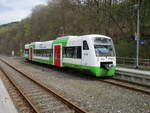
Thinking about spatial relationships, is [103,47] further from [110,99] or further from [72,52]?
[110,99]

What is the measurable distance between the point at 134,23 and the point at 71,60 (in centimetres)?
1312

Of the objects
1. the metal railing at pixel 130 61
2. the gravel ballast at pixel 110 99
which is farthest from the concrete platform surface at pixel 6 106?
the metal railing at pixel 130 61

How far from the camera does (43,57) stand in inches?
878

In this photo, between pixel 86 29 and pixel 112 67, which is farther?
pixel 86 29

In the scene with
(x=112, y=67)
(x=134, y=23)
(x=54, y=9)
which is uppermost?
(x=54, y=9)

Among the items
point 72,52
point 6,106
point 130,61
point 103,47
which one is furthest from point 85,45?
point 130,61

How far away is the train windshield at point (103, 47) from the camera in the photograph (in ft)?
41.2

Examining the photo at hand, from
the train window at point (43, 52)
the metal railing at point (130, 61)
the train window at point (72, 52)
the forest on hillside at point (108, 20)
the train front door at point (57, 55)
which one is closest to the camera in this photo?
the train window at point (72, 52)

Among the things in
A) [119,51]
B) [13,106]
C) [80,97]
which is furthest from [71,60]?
[119,51]

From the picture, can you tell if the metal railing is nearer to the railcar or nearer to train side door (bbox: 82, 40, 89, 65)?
the railcar

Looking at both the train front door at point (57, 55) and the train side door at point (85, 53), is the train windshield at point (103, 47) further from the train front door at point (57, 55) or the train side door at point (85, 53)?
the train front door at point (57, 55)

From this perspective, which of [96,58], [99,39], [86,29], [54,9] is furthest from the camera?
[54,9]

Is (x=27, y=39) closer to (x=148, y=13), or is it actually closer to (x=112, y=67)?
(x=148, y=13)

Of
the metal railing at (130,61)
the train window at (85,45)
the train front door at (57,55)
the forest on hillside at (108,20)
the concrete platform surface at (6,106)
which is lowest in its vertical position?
the concrete platform surface at (6,106)
